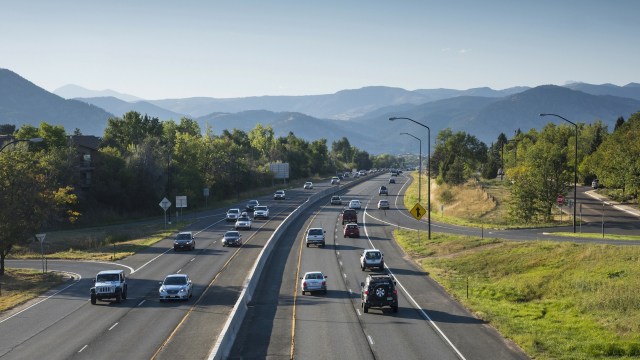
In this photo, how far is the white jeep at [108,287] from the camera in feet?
123

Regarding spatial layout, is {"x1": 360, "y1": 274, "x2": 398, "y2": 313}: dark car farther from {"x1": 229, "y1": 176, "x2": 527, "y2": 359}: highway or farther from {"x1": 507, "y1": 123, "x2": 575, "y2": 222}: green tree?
{"x1": 507, "y1": 123, "x2": 575, "y2": 222}: green tree

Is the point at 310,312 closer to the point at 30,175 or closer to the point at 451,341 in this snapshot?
the point at 451,341

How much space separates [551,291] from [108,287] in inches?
995

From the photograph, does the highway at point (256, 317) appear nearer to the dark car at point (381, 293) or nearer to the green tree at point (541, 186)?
the dark car at point (381, 293)

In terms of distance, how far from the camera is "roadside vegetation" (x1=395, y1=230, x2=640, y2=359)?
2745 cm

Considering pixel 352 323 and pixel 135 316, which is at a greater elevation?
pixel 352 323

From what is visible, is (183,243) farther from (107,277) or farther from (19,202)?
(107,277)

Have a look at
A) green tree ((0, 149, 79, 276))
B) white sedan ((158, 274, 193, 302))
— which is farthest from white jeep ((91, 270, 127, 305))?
green tree ((0, 149, 79, 276))

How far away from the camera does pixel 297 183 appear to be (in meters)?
181

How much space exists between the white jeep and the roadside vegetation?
19.4m

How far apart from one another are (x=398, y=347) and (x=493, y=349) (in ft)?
12.3

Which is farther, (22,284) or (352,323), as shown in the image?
(22,284)

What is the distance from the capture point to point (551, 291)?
38.2 m

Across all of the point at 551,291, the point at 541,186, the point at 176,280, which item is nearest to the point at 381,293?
the point at 551,291
